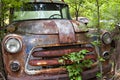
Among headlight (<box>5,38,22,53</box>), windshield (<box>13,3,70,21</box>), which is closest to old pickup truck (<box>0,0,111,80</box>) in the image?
headlight (<box>5,38,22,53</box>)

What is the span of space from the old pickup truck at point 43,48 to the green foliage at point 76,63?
0.31 feet

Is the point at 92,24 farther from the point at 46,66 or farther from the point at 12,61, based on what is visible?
the point at 12,61

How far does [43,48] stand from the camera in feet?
15.4

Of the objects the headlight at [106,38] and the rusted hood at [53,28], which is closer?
the rusted hood at [53,28]

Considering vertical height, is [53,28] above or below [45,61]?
above

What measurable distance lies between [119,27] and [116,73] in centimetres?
130

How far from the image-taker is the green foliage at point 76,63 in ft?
15.3

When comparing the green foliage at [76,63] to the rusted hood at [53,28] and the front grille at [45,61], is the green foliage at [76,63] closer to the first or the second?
the front grille at [45,61]

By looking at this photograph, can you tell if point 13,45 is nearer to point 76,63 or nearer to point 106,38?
point 76,63

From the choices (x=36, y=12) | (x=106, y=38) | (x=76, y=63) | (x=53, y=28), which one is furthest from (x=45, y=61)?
(x=36, y=12)

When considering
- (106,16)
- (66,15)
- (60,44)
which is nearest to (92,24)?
(106,16)

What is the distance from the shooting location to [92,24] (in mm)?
5160

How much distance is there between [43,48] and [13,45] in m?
0.53

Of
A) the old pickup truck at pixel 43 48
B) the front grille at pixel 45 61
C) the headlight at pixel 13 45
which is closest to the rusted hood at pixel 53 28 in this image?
the old pickup truck at pixel 43 48
